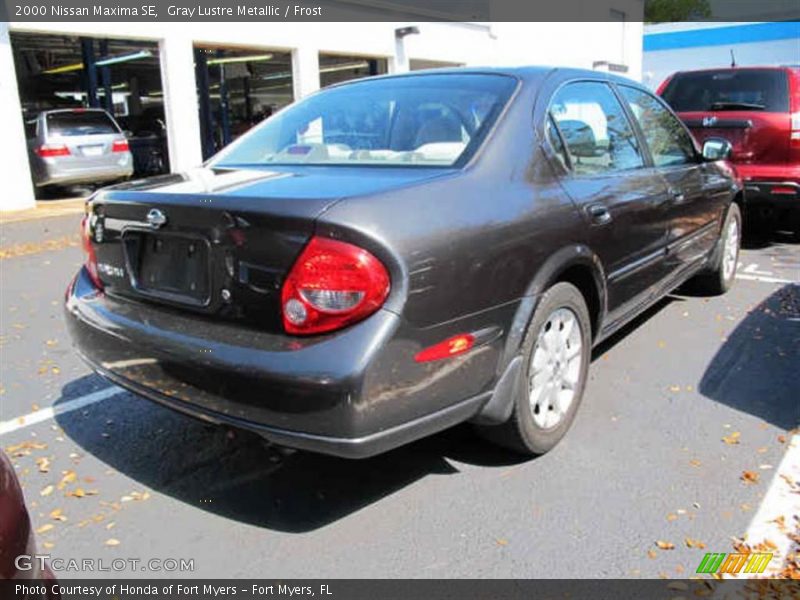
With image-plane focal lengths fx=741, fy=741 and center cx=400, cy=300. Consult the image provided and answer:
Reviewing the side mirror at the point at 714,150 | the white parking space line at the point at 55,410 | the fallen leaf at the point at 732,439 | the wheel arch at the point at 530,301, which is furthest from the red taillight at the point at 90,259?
the side mirror at the point at 714,150

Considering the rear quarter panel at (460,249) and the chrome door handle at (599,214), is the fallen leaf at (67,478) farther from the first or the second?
the chrome door handle at (599,214)

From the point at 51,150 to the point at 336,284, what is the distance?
13.4 m

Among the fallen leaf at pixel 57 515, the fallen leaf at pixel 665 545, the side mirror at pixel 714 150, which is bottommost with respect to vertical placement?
the fallen leaf at pixel 665 545

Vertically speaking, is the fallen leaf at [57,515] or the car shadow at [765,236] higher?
the car shadow at [765,236]

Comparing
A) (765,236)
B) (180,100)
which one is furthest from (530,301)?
(180,100)

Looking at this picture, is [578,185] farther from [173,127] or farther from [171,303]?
[173,127]

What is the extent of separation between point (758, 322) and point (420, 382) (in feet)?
12.0

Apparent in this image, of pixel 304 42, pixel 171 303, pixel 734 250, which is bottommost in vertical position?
pixel 734 250

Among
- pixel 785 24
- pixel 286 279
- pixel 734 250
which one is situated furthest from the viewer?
pixel 785 24

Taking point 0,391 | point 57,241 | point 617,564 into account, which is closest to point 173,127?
point 57,241

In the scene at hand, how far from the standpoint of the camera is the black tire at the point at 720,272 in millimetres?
5652

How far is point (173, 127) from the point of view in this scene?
14930mm

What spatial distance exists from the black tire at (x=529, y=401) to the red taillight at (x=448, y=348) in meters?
0.36

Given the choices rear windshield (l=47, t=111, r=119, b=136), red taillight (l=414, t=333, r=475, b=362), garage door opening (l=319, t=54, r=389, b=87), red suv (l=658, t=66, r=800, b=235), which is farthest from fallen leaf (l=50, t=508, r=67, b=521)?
garage door opening (l=319, t=54, r=389, b=87)
